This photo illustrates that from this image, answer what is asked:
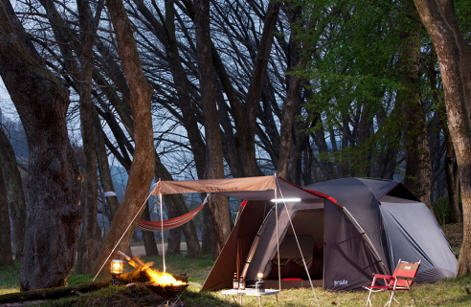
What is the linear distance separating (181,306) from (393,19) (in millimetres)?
8393

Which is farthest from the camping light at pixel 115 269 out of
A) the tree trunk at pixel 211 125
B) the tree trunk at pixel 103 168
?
the tree trunk at pixel 103 168

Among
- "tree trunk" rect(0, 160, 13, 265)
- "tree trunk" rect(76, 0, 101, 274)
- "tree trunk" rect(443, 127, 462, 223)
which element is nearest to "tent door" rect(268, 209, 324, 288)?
"tree trunk" rect(76, 0, 101, 274)

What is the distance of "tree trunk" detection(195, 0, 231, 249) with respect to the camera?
12055 mm

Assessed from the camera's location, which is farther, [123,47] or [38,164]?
[123,47]

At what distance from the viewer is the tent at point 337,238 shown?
844 cm

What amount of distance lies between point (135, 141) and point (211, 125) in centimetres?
305

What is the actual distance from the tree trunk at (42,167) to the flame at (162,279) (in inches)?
43.8

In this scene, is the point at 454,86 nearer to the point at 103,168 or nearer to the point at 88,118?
the point at 88,118

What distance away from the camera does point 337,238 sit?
8.63 meters

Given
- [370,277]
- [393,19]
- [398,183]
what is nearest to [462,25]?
[393,19]

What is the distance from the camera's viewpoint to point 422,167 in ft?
39.8

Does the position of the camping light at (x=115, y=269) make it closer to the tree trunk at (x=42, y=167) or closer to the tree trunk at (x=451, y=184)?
the tree trunk at (x=42, y=167)

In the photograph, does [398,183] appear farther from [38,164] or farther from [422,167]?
[38,164]

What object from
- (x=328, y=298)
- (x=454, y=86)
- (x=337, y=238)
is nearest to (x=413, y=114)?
(x=454, y=86)
